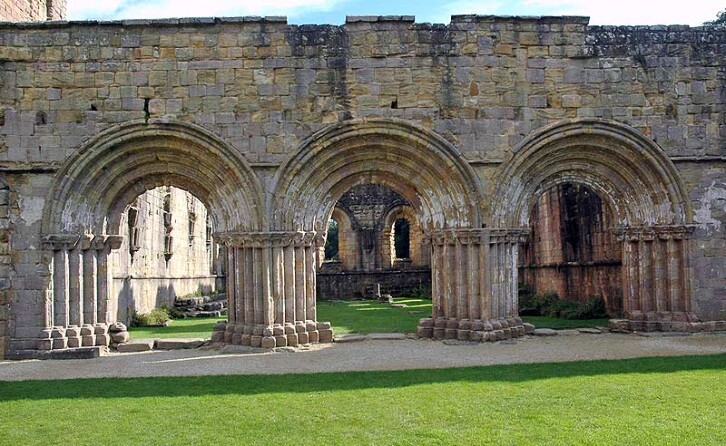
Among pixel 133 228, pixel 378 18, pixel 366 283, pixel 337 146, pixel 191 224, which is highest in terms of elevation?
pixel 378 18

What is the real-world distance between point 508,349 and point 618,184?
3.98 meters

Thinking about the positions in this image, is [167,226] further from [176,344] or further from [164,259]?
[176,344]

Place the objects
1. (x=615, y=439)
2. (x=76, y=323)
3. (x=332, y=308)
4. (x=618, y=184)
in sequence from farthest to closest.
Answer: (x=332, y=308) < (x=618, y=184) < (x=76, y=323) < (x=615, y=439)

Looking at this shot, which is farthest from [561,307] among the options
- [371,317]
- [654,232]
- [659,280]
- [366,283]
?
[366,283]

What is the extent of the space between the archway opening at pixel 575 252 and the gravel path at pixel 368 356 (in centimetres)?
377

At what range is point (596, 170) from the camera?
1281 centimetres

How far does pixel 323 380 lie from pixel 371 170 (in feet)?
16.4

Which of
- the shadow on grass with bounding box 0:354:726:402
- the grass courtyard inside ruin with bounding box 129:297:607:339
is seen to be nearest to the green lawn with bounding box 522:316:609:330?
the grass courtyard inside ruin with bounding box 129:297:607:339

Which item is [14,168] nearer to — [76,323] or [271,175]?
[76,323]

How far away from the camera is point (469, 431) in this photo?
5.93 metres

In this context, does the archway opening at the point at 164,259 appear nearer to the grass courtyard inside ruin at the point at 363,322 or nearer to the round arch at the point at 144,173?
the round arch at the point at 144,173

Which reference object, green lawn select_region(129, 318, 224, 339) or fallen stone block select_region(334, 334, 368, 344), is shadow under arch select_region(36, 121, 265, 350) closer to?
green lawn select_region(129, 318, 224, 339)

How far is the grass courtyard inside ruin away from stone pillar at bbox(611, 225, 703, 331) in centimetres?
168

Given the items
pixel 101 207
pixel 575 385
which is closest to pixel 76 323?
pixel 101 207
